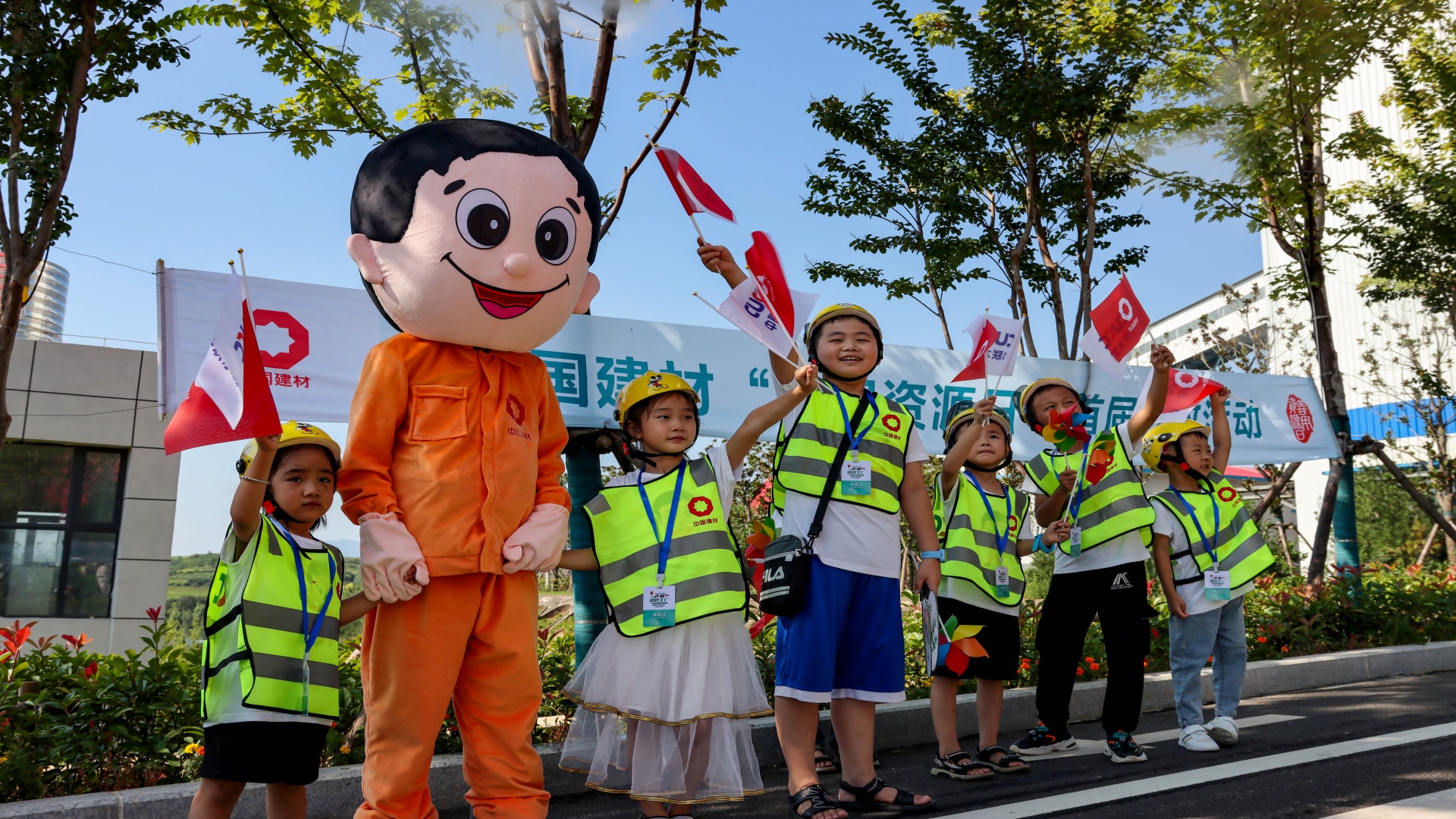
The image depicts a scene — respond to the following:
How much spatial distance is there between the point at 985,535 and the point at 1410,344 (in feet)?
36.7

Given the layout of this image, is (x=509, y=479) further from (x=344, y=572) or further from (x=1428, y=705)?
(x=1428, y=705)

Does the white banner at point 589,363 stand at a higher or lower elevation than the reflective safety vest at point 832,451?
higher

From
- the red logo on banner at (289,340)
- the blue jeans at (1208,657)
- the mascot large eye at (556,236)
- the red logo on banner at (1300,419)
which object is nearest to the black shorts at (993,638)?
the blue jeans at (1208,657)

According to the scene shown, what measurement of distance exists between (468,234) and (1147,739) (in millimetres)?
4257

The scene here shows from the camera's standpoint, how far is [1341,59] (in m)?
8.55

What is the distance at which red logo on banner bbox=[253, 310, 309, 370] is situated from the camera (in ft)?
15.8

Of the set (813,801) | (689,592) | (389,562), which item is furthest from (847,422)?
(389,562)

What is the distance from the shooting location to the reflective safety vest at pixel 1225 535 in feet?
16.1

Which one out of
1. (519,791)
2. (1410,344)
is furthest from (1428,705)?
(1410,344)

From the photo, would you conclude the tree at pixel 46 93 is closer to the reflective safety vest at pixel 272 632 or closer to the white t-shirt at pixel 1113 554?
the reflective safety vest at pixel 272 632

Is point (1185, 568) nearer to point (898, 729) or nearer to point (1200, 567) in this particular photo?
point (1200, 567)

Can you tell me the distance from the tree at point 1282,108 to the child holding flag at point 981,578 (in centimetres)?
556

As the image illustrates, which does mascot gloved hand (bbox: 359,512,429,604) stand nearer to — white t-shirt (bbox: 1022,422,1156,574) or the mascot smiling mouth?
the mascot smiling mouth

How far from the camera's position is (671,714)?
3293 mm
